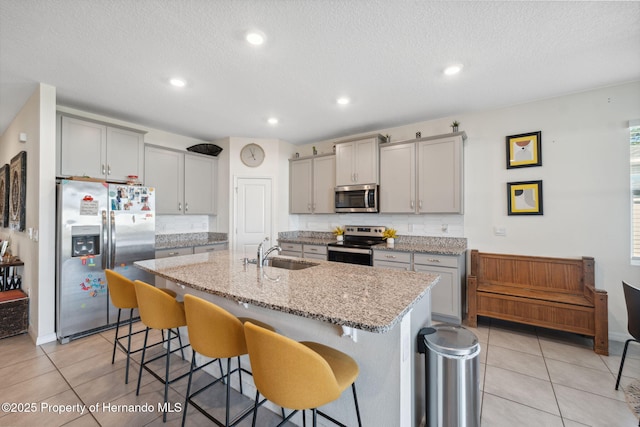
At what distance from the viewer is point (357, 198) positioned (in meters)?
4.23

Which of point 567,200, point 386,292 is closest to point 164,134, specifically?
point 386,292

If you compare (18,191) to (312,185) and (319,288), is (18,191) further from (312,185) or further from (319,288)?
(319,288)

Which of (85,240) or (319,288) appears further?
A: (85,240)

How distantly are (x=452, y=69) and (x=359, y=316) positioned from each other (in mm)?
2449

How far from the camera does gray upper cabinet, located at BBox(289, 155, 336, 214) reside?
4629 mm

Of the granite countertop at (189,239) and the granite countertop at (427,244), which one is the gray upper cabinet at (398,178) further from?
the granite countertop at (189,239)

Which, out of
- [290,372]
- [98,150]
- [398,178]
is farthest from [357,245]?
[98,150]

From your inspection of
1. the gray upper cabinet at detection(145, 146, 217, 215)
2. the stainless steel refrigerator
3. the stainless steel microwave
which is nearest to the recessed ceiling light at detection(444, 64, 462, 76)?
the stainless steel microwave

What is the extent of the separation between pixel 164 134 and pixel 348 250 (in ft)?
11.2

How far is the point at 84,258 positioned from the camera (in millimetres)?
2996

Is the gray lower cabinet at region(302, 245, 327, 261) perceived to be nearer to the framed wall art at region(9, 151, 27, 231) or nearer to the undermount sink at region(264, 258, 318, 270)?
the undermount sink at region(264, 258, 318, 270)

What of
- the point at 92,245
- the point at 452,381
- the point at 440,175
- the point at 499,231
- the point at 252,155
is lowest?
the point at 452,381

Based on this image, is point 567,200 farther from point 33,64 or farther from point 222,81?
point 33,64

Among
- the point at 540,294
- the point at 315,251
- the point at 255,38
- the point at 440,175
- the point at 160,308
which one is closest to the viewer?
the point at 160,308
